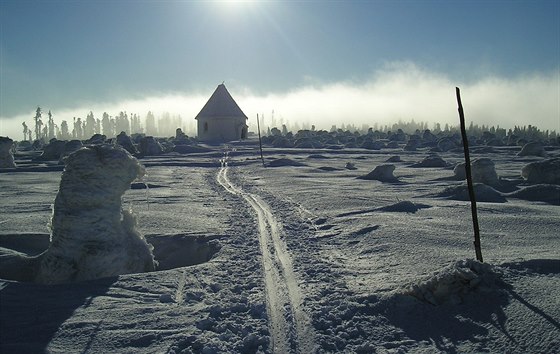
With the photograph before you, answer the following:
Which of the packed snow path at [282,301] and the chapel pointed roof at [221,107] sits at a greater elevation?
the chapel pointed roof at [221,107]

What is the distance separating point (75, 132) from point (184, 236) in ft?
424

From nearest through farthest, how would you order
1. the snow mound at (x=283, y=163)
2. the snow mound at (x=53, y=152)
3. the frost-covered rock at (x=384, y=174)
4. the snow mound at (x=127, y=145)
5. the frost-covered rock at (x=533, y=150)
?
the frost-covered rock at (x=384, y=174) → the snow mound at (x=283, y=163) → the snow mound at (x=53, y=152) → the frost-covered rock at (x=533, y=150) → the snow mound at (x=127, y=145)

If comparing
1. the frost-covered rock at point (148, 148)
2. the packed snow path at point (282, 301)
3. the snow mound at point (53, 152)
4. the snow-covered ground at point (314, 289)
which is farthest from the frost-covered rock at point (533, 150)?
the snow mound at point (53, 152)

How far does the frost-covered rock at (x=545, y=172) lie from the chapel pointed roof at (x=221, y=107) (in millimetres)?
37039

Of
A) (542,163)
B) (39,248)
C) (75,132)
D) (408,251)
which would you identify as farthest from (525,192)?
(75,132)

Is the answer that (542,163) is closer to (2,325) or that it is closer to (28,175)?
(2,325)

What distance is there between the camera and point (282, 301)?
449 cm

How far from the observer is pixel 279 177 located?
17.2 m

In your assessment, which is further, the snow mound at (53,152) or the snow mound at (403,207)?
the snow mound at (53,152)

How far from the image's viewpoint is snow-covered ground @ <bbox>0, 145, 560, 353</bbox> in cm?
357

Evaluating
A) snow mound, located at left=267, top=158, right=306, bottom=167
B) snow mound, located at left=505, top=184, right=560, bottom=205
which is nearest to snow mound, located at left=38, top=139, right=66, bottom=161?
snow mound, located at left=267, top=158, right=306, bottom=167

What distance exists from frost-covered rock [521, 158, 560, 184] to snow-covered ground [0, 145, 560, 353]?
5.79 meters

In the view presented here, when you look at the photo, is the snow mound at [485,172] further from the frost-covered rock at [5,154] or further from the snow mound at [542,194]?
the frost-covered rock at [5,154]

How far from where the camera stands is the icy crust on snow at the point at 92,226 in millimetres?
5203
